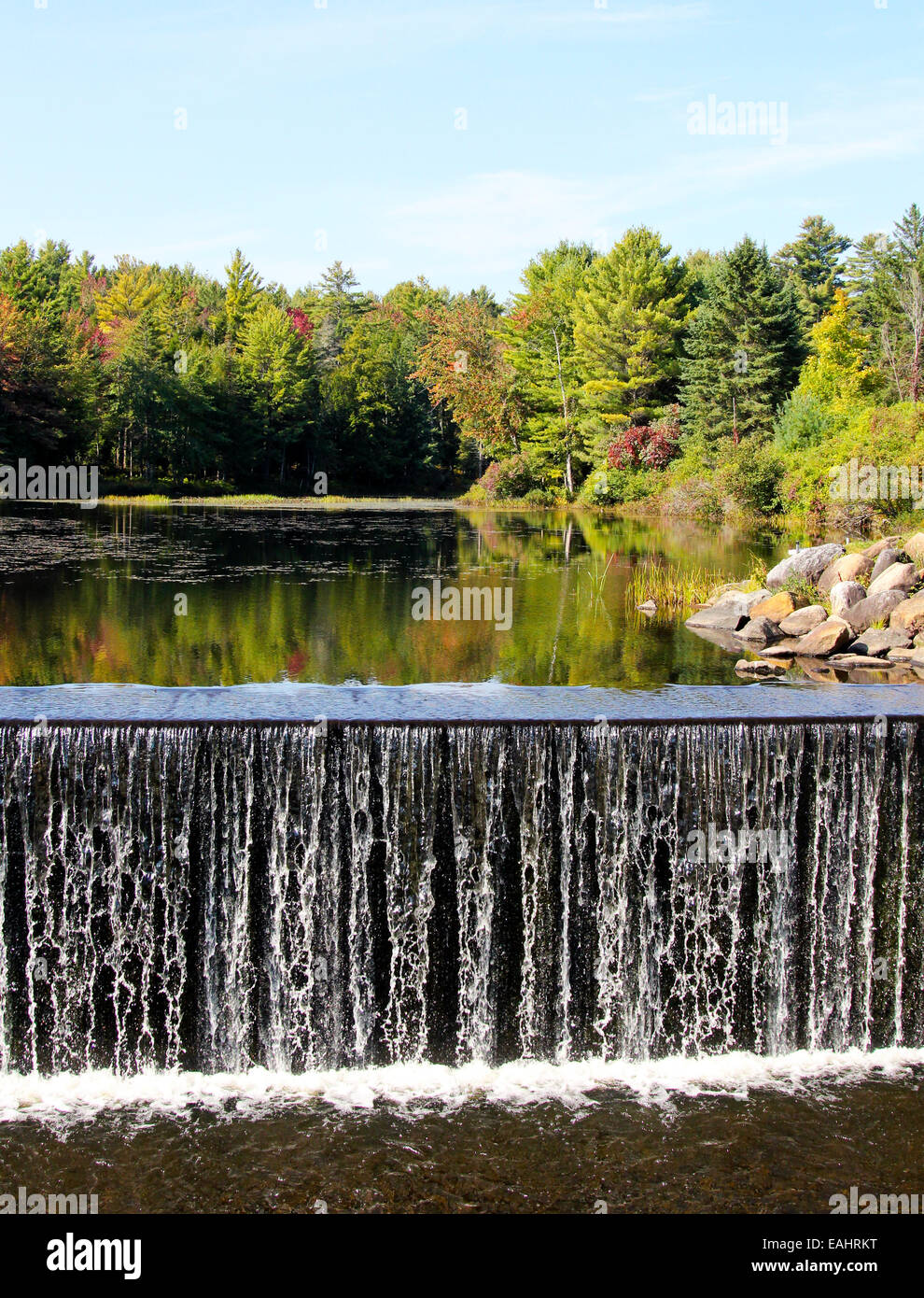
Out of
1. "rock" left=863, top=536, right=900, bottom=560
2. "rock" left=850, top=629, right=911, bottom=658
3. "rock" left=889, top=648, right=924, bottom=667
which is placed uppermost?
"rock" left=863, top=536, right=900, bottom=560

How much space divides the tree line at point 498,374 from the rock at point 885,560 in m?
18.6

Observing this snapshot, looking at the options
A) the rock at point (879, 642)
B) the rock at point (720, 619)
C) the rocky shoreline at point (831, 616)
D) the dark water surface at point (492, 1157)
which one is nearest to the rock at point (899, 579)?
the rocky shoreline at point (831, 616)

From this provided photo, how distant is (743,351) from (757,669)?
38067 millimetres

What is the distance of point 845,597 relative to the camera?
56.1 feet

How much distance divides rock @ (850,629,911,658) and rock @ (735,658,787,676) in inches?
60.6

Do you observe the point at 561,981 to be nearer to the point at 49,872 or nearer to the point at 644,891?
the point at 644,891

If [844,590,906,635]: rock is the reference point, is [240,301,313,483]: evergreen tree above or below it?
above

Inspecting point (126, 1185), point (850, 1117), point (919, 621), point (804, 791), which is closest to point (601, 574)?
point (919, 621)

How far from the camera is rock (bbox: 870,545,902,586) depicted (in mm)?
18250

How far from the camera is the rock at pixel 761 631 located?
15.9 meters

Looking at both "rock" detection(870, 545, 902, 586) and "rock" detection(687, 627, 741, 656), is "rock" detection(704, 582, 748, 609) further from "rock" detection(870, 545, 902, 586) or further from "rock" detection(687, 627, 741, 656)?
"rock" detection(870, 545, 902, 586)

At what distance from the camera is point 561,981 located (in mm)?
8172

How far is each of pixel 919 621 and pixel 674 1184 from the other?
1073 cm

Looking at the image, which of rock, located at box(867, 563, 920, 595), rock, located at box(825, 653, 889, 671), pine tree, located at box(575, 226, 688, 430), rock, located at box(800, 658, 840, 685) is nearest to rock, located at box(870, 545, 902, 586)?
rock, located at box(867, 563, 920, 595)
